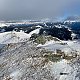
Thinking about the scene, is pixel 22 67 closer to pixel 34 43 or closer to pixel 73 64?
pixel 73 64

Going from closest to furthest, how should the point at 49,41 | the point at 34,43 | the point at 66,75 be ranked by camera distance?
the point at 66,75 → the point at 34,43 → the point at 49,41

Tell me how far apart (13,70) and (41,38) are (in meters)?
20.3

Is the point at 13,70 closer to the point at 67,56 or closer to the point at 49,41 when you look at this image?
the point at 67,56

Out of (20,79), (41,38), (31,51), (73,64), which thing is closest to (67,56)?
(73,64)

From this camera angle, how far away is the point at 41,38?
6072cm

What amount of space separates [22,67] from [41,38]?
1949 cm

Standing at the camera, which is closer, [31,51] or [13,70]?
[13,70]

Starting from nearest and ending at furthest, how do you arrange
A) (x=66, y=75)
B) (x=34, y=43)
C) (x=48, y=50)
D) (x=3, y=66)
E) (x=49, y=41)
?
(x=66, y=75) < (x=3, y=66) < (x=48, y=50) < (x=34, y=43) < (x=49, y=41)

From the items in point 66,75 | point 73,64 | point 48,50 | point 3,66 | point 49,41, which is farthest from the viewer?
point 49,41

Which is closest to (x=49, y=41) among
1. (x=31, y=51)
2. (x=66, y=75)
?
(x=31, y=51)

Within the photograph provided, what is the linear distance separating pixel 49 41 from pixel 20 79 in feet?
82.4

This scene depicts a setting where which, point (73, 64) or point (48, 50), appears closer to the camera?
point (73, 64)

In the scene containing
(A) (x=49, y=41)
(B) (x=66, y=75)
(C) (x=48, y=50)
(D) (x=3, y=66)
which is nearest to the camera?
(B) (x=66, y=75)

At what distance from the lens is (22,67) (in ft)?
137
